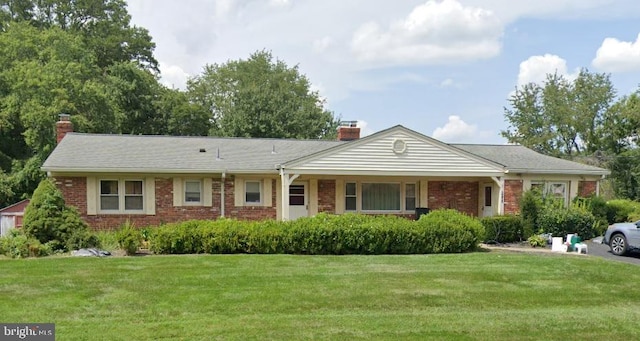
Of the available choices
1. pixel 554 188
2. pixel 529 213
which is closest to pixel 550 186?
pixel 554 188

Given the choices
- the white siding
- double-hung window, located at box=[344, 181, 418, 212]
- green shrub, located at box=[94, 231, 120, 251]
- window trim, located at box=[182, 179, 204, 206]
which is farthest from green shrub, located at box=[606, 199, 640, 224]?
green shrub, located at box=[94, 231, 120, 251]

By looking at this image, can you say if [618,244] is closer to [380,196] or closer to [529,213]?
[529,213]

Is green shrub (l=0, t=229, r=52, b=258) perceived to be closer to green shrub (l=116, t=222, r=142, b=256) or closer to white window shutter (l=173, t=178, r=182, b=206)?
green shrub (l=116, t=222, r=142, b=256)

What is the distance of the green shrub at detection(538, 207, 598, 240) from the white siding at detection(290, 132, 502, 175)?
7.93 feet

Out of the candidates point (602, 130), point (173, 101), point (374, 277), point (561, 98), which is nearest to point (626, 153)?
point (602, 130)

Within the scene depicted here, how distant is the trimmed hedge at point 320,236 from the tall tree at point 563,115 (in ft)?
111

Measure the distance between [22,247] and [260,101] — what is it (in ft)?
87.9

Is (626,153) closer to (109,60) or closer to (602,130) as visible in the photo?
(602,130)

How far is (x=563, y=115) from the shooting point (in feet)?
145

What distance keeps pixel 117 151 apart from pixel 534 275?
1487cm

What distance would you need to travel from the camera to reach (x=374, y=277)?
10.4 m

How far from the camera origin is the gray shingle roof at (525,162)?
20.7m

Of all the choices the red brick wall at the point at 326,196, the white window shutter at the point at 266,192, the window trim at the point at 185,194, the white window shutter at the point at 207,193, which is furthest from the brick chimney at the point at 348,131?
the window trim at the point at 185,194

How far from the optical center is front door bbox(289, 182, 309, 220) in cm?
2031
